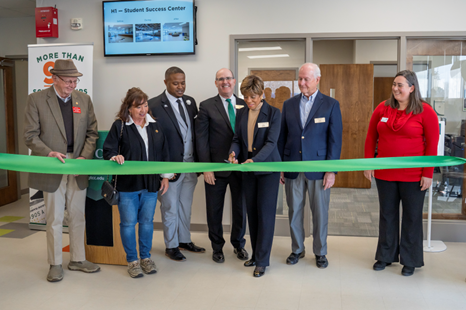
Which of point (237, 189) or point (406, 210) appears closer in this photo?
point (406, 210)

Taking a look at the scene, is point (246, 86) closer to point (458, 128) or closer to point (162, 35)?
point (162, 35)

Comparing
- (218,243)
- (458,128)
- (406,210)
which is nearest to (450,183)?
(458,128)

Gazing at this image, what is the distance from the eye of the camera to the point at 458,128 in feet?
14.5

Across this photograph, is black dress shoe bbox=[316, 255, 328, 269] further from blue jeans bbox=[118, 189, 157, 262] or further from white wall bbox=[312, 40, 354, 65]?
white wall bbox=[312, 40, 354, 65]

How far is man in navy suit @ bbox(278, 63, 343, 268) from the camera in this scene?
137 inches

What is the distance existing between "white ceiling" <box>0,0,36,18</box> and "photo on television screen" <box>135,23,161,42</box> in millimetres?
1974

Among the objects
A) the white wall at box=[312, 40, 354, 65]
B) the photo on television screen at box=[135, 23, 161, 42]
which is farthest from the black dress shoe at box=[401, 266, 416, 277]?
the white wall at box=[312, 40, 354, 65]

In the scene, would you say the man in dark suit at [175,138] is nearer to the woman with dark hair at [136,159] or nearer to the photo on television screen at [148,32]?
the woman with dark hair at [136,159]

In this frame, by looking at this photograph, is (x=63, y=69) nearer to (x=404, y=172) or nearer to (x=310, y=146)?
(x=310, y=146)

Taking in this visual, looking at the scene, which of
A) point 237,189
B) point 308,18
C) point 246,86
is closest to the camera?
point 246,86

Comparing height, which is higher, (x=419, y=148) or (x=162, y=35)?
(x=162, y=35)

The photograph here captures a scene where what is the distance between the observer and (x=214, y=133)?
362cm

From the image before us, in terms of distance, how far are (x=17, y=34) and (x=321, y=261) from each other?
5945 millimetres

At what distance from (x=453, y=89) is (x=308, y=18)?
69.6 inches
